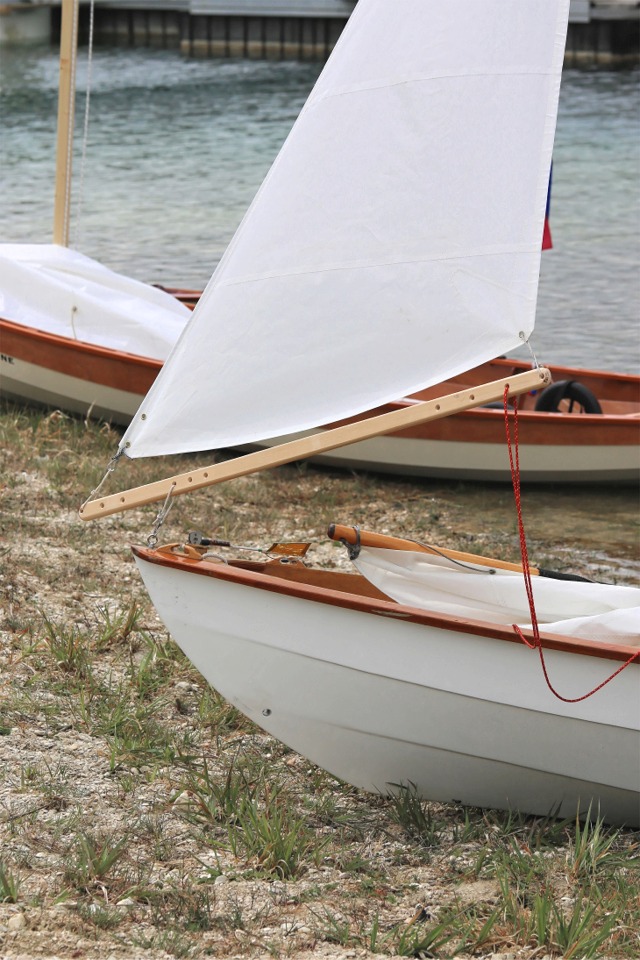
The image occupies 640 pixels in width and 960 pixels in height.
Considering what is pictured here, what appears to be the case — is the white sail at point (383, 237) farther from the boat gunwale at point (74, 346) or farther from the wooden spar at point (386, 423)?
the boat gunwale at point (74, 346)

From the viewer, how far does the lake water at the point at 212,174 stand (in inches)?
688

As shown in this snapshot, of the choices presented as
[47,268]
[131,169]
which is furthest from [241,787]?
[131,169]

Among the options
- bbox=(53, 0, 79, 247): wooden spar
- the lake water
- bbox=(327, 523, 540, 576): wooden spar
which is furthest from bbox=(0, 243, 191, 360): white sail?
bbox=(327, 523, 540, 576): wooden spar

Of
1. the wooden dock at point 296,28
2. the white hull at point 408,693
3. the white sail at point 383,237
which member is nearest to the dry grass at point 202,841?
the white hull at point 408,693

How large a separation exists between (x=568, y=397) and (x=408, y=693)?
5.73 m

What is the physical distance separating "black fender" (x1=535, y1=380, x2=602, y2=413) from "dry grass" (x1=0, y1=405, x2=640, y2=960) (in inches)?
168

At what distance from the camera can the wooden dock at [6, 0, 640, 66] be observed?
145ft

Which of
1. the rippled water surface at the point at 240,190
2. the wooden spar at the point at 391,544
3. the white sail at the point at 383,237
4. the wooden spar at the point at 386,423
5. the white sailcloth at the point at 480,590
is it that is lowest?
the rippled water surface at the point at 240,190

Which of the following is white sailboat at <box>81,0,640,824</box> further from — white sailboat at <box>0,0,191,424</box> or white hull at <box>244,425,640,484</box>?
white sailboat at <box>0,0,191,424</box>

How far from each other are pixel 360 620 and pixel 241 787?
2.87ft

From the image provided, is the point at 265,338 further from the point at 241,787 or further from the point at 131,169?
the point at 131,169

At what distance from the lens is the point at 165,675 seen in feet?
19.2

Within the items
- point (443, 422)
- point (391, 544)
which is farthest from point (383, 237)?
point (443, 422)

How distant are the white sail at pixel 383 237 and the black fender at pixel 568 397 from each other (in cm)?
539
